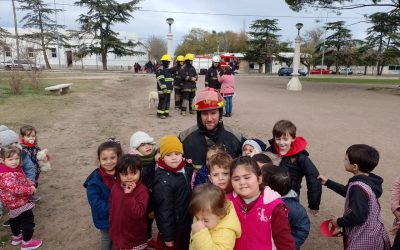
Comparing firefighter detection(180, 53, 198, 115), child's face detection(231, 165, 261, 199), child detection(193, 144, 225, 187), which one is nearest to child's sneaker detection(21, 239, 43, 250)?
child detection(193, 144, 225, 187)

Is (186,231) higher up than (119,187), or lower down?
lower down

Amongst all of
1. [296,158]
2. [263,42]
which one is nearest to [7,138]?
[296,158]

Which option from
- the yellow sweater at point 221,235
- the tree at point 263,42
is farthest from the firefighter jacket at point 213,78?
the tree at point 263,42

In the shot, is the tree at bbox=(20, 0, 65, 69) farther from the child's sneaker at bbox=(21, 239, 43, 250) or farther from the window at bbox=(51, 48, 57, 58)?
the child's sneaker at bbox=(21, 239, 43, 250)

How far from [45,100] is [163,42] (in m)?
55.3

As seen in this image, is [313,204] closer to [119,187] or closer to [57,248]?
[119,187]

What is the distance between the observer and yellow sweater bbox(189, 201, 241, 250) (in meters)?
1.98

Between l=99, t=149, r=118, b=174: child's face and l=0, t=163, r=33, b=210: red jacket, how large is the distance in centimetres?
→ 96

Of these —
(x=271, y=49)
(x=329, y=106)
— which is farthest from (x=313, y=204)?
(x=271, y=49)

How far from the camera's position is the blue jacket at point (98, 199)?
115 inches

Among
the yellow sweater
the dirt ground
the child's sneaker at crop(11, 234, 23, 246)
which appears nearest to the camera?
the yellow sweater

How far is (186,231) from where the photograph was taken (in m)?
2.93

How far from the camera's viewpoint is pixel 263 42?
173 ft

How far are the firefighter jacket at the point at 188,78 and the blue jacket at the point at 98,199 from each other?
334 inches
